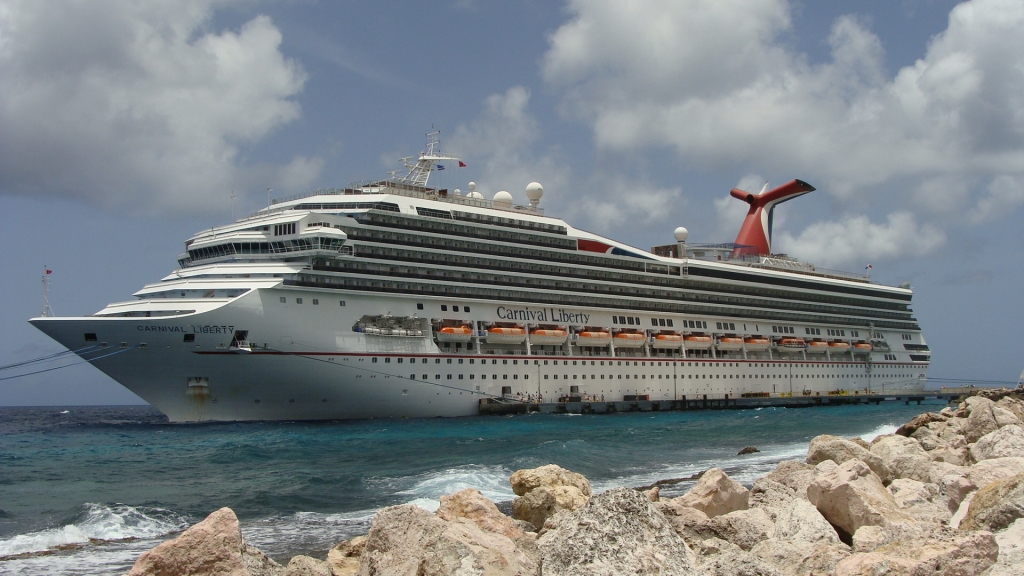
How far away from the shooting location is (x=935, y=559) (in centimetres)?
584

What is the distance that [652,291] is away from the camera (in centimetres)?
5116

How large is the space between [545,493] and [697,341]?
42904 mm

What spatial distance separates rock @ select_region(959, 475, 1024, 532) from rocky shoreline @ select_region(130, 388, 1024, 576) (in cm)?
2

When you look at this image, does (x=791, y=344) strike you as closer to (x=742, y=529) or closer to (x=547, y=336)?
(x=547, y=336)

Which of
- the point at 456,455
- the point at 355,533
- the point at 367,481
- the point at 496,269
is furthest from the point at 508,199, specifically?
the point at 355,533

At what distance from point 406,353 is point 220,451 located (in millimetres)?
12536

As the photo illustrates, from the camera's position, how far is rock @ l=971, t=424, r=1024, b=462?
14.0m

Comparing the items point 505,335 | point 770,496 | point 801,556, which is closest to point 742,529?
point 801,556

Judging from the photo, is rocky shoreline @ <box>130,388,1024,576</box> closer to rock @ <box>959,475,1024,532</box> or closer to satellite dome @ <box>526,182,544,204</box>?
rock @ <box>959,475,1024,532</box>

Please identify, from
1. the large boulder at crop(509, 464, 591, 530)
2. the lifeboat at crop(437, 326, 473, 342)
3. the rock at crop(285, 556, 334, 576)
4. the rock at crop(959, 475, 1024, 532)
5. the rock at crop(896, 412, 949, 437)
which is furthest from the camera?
the lifeboat at crop(437, 326, 473, 342)

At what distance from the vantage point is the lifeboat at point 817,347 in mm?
59969

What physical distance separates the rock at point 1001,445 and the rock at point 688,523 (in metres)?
8.05

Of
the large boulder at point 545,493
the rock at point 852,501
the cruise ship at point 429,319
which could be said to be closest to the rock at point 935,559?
the rock at point 852,501

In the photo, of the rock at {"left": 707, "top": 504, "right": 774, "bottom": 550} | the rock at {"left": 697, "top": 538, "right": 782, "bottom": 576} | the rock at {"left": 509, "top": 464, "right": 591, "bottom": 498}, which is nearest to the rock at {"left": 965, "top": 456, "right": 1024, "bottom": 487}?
the rock at {"left": 707, "top": 504, "right": 774, "bottom": 550}
